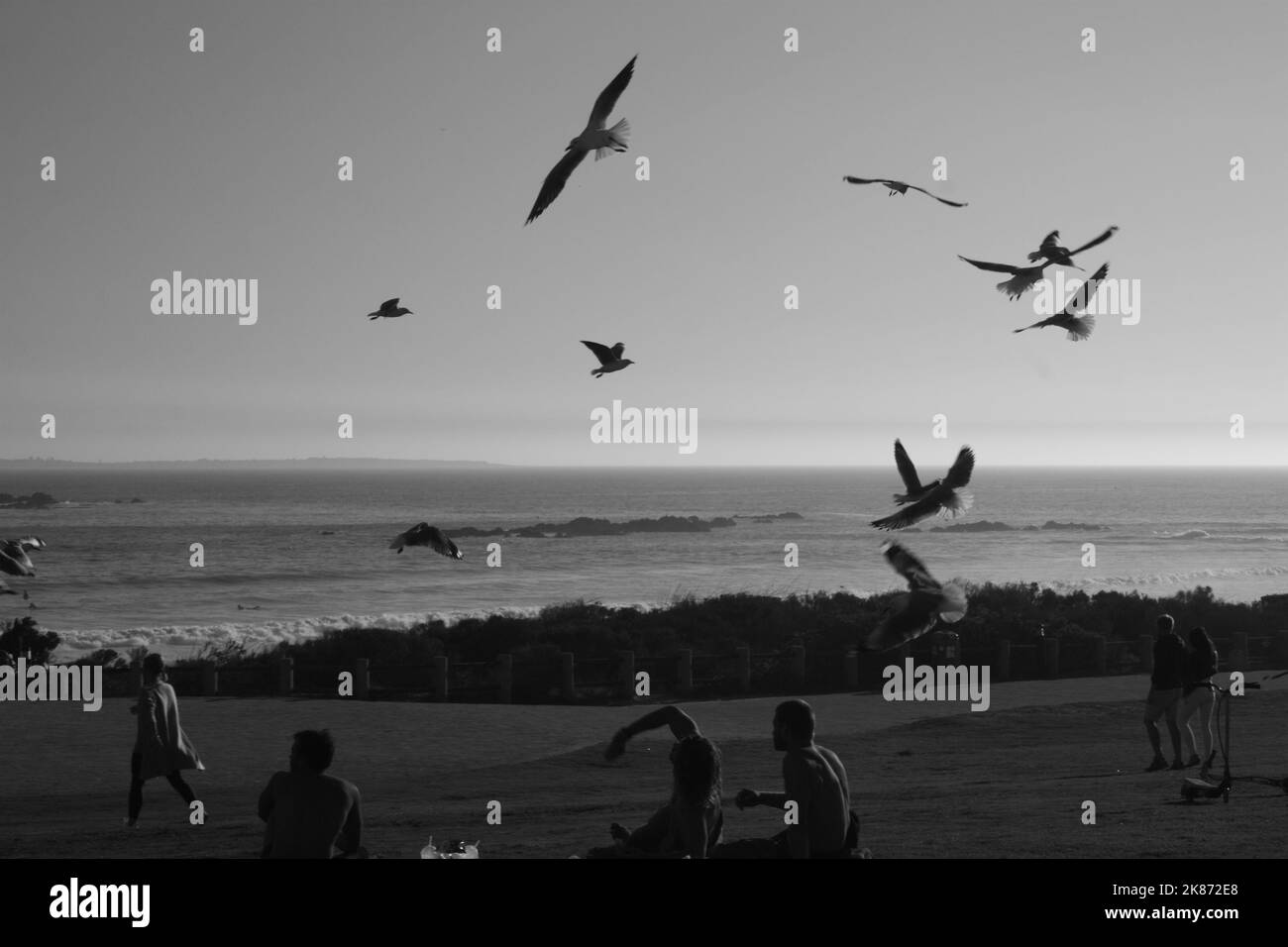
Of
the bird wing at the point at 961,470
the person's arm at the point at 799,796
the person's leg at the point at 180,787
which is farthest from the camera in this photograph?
the person's leg at the point at 180,787

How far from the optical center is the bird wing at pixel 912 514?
6965mm

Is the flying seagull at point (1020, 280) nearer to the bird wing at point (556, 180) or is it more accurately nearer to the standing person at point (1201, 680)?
the bird wing at point (556, 180)

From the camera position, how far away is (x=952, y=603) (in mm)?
6754

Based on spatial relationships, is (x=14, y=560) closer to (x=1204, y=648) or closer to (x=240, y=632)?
(x=1204, y=648)

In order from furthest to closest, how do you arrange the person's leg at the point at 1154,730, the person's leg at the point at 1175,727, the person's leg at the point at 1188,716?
the person's leg at the point at 1154,730
the person's leg at the point at 1175,727
the person's leg at the point at 1188,716

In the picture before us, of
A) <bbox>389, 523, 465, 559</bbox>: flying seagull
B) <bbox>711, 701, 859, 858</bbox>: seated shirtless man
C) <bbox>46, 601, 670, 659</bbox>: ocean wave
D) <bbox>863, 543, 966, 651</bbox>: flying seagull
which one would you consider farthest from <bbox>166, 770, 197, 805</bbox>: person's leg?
<bbox>46, 601, 670, 659</bbox>: ocean wave

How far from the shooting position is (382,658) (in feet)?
87.1

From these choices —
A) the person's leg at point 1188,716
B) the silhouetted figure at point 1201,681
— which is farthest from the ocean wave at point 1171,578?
the silhouetted figure at point 1201,681

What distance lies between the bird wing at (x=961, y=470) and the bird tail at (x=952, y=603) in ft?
2.13

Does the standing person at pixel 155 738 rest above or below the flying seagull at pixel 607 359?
below

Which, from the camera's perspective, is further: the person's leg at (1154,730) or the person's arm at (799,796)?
the person's leg at (1154,730)
